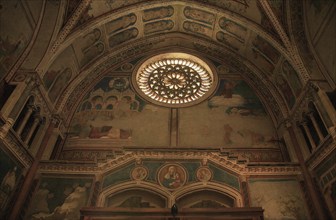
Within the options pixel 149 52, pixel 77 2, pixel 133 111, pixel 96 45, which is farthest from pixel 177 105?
pixel 77 2

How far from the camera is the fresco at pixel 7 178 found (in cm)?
812

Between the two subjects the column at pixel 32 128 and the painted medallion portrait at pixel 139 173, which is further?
the column at pixel 32 128

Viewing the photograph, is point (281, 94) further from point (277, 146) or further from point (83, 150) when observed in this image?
point (83, 150)

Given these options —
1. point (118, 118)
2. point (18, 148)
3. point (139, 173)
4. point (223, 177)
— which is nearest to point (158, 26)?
point (118, 118)

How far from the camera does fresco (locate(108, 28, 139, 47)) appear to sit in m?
13.5

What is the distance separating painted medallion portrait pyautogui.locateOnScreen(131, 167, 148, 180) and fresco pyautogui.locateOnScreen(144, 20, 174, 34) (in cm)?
772

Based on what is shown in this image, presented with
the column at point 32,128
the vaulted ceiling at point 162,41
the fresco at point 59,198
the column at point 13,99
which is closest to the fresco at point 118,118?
the vaulted ceiling at point 162,41

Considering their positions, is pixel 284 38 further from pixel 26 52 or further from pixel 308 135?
pixel 26 52

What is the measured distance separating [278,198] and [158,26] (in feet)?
31.9

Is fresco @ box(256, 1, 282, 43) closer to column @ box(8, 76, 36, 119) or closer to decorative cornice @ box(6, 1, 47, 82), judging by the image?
decorative cornice @ box(6, 1, 47, 82)

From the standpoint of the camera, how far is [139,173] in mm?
9070

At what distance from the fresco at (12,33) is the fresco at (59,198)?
3910 millimetres

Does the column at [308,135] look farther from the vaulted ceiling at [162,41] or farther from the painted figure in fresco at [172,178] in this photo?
the painted figure in fresco at [172,178]

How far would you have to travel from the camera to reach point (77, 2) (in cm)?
1122
